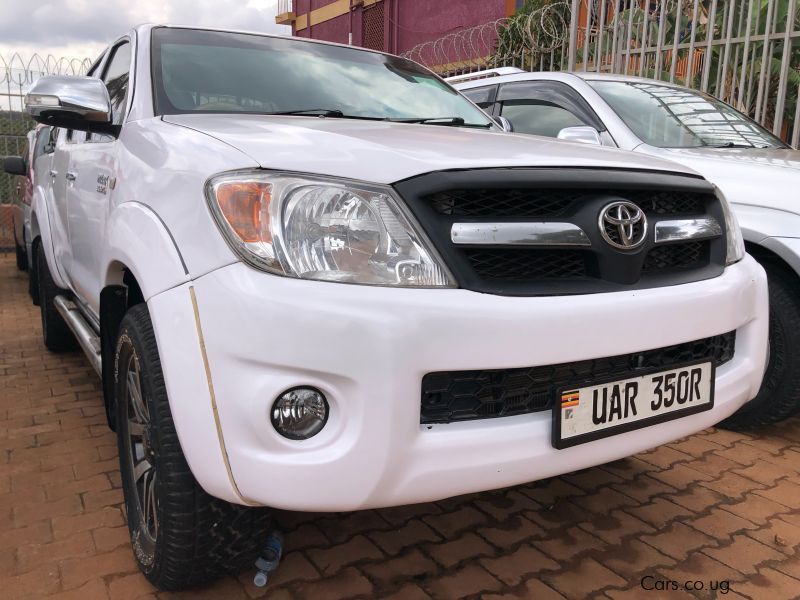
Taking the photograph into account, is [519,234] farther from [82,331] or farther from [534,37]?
[534,37]

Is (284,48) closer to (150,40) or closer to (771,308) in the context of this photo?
(150,40)

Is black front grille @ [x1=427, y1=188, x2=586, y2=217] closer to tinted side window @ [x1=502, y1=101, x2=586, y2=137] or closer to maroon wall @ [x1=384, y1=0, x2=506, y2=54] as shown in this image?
tinted side window @ [x1=502, y1=101, x2=586, y2=137]

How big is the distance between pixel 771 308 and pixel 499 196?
1935mm

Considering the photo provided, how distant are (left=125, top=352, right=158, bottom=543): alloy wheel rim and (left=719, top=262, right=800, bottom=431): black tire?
258cm

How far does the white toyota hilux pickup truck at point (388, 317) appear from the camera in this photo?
1.48m

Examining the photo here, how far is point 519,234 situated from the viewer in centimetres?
167

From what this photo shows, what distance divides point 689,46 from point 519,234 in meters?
5.49

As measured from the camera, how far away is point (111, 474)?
2.72 m

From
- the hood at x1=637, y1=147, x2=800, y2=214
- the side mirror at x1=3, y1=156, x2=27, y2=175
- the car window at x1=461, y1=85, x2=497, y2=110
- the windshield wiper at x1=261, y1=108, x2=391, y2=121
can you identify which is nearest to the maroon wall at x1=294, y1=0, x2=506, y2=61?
the car window at x1=461, y1=85, x2=497, y2=110

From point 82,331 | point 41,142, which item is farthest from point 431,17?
→ point 82,331

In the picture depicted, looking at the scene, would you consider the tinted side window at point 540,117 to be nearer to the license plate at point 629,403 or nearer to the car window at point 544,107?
the car window at point 544,107

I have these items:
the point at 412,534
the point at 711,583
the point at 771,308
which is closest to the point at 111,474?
the point at 412,534

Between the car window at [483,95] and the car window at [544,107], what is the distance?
0.25 feet

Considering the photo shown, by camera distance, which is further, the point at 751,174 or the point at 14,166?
the point at 14,166
